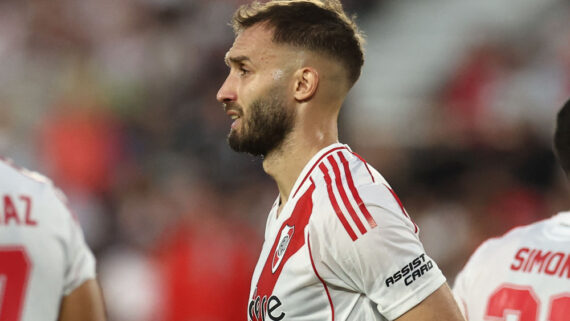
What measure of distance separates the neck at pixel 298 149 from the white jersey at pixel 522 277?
0.77 meters

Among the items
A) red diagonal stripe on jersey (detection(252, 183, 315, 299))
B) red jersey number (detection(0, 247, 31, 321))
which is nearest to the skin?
red jersey number (detection(0, 247, 31, 321))

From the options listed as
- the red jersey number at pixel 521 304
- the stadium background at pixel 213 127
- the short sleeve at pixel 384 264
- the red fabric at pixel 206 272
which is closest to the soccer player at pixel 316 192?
the short sleeve at pixel 384 264

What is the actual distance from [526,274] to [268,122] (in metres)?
1.05

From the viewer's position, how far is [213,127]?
791cm

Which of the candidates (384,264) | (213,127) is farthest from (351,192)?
(213,127)

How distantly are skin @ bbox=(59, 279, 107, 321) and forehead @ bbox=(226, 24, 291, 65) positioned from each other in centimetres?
96

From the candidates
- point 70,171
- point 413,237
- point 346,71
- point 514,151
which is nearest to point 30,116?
point 70,171

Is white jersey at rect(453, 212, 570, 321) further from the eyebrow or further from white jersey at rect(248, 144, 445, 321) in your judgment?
the eyebrow

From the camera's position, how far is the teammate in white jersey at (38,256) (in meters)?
2.09

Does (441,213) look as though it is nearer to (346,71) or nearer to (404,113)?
(404,113)

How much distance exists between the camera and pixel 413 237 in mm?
2316

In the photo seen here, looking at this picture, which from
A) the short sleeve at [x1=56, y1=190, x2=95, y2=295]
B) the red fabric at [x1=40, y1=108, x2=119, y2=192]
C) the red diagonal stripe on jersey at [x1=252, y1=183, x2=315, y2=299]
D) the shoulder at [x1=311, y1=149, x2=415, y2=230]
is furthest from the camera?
the red fabric at [x1=40, y1=108, x2=119, y2=192]

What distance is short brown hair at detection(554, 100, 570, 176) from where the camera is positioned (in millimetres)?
2922

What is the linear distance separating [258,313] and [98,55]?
20.4ft
